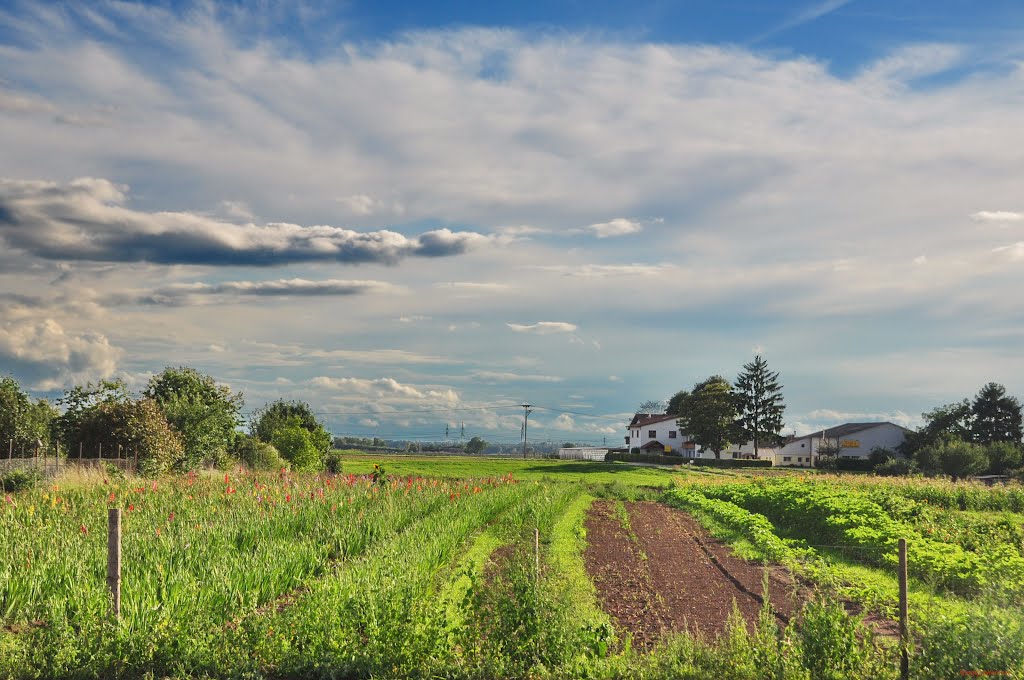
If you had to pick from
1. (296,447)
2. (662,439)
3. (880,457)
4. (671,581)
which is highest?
(296,447)

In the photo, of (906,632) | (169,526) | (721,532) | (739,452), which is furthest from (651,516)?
(739,452)

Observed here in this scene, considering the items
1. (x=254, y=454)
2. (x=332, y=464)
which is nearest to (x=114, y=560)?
(x=254, y=454)

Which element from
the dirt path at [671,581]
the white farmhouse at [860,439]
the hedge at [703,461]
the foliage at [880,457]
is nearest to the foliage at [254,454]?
the dirt path at [671,581]

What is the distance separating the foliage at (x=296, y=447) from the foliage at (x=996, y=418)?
6312 cm

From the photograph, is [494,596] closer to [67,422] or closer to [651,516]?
[651,516]

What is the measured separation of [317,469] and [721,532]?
30.1m

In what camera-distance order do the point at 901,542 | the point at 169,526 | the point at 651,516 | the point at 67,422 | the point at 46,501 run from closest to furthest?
1. the point at 901,542
2. the point at 169,526
3. the point at 46,501
4. the point at 651,516
5. the point at 67,422

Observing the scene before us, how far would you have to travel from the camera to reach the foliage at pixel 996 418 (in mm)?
76875

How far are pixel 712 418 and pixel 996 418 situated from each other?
92.8ft

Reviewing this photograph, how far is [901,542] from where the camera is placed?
8883 mm

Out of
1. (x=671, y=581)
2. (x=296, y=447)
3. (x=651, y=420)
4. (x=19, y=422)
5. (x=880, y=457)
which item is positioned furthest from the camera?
(x=651, y=420)

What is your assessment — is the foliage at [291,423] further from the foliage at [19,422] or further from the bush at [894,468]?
the bush at [894,468]

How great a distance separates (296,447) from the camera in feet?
151

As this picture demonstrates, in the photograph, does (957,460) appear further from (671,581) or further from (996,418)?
(671,581)
